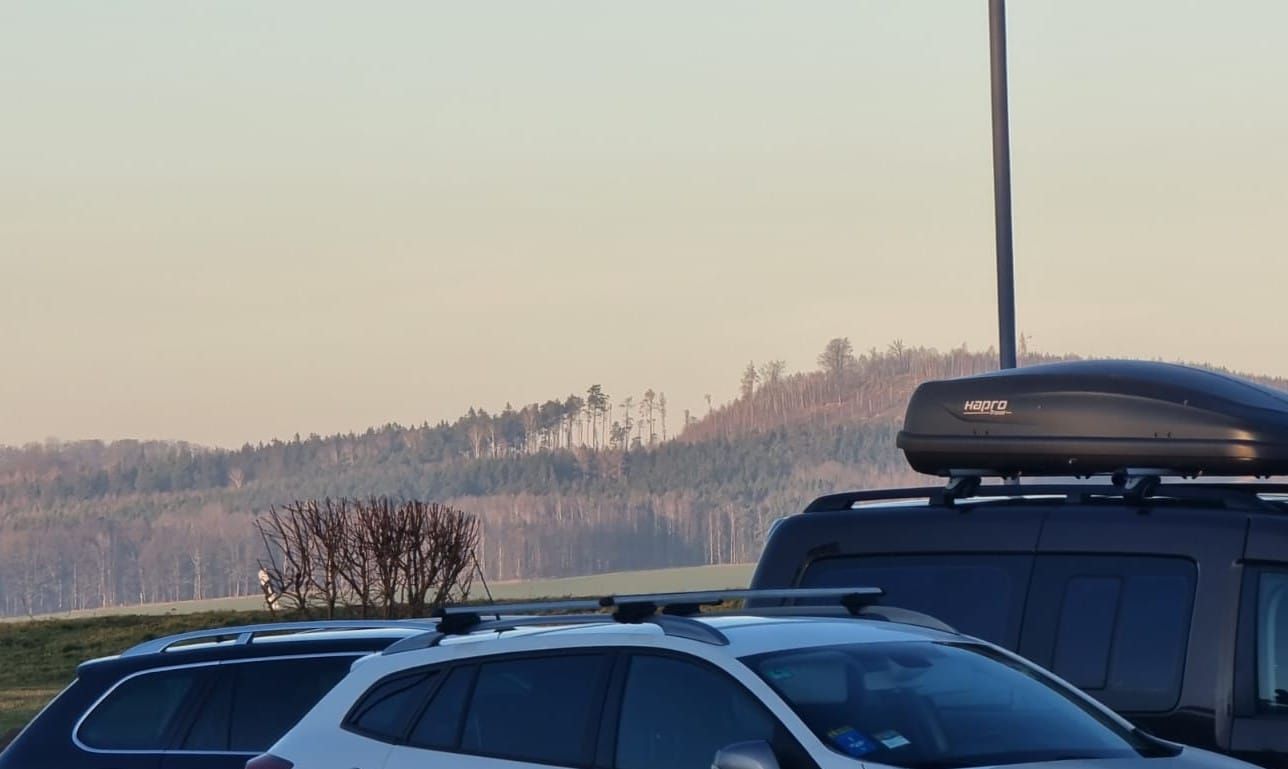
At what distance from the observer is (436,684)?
7156 mm

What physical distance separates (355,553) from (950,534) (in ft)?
54.1

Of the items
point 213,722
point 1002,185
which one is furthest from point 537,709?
point 1002,185

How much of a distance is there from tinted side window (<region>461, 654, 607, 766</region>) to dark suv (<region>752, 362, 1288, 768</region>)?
2.12 m

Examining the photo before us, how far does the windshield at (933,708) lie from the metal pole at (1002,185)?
7.90 metres

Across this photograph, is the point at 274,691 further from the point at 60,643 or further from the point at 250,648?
the point at 60,643

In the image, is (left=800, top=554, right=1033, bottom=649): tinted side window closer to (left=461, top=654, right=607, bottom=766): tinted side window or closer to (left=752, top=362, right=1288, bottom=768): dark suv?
(left=752, top=362, right=1288, bottom=768): dark suv

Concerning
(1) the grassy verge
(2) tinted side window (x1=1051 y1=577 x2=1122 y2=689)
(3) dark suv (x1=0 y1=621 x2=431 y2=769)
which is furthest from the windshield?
(1) the grassy verge

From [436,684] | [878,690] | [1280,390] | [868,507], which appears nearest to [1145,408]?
[1280,390]

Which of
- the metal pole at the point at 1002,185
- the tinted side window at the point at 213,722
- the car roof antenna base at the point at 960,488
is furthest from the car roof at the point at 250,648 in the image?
the metal pole at the point at 1002,185

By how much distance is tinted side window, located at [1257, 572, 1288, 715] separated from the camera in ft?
24.0

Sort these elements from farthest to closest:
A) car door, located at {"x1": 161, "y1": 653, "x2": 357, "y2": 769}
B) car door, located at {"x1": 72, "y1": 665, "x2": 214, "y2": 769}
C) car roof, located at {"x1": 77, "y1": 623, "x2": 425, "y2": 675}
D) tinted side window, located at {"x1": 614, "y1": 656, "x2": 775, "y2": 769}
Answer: car roof, located at {"x1": 77, "y1": 623, "x2": 425, "y2": 675} < car door, located at {"x1": 72, "y1": 665, "x2": 214, "y2": 769} < car door, located at {"x1": 161, "y1": 653, "x2": 357, "y2": 769} < tinted side window, located at {"x1": 614, "y1": 656, "x2": 775, "y2": 769}

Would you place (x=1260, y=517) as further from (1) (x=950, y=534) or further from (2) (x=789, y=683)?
(2) (x=789, y=683)

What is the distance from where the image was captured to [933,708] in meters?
6.26

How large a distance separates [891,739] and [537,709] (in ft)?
4.47
